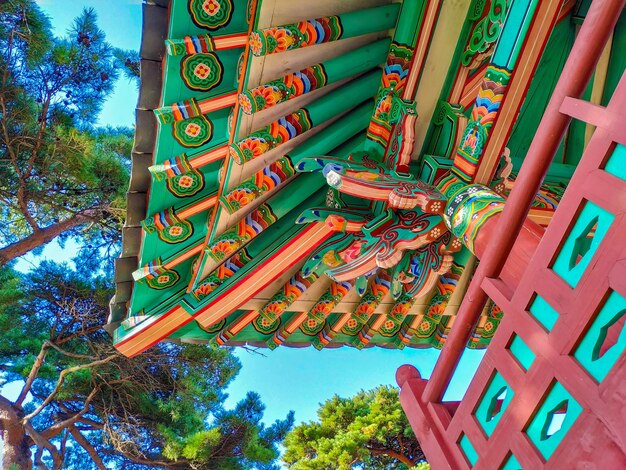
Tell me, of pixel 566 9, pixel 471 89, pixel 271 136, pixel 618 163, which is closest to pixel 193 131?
pixel 271 136

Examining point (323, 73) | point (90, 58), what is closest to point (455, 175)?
point (323, 73)

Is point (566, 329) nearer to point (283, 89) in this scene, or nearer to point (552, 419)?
point (552, 419)

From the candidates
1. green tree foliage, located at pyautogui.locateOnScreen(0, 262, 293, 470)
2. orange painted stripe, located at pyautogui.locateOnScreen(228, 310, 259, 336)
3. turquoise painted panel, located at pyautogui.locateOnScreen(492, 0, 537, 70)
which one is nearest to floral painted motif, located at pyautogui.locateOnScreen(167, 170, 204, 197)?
orange painted stripe, located at pyautogui.locateOnScreen(228, 310, 259, 336)

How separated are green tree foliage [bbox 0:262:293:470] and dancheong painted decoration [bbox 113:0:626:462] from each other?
128 inches

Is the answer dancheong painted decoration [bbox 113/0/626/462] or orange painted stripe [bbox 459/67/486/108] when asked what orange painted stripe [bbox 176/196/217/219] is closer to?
dancheong painted decoration [bbox 113/0/626/462]

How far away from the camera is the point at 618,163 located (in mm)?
1798

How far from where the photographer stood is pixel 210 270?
4520 mm

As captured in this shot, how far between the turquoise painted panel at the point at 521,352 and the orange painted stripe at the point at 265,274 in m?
2.15

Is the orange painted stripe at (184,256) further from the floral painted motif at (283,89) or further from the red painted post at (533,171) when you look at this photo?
the red painted post at (533,171)

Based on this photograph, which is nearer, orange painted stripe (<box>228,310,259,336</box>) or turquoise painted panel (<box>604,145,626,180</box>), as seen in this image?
turquoise painted panel (<box>604,145,626,180</box>)

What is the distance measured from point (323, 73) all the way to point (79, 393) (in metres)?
6.66

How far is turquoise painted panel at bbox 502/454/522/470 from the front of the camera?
196 cm

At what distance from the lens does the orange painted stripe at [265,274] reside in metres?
4.29

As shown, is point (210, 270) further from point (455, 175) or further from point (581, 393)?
point (581, 393)
